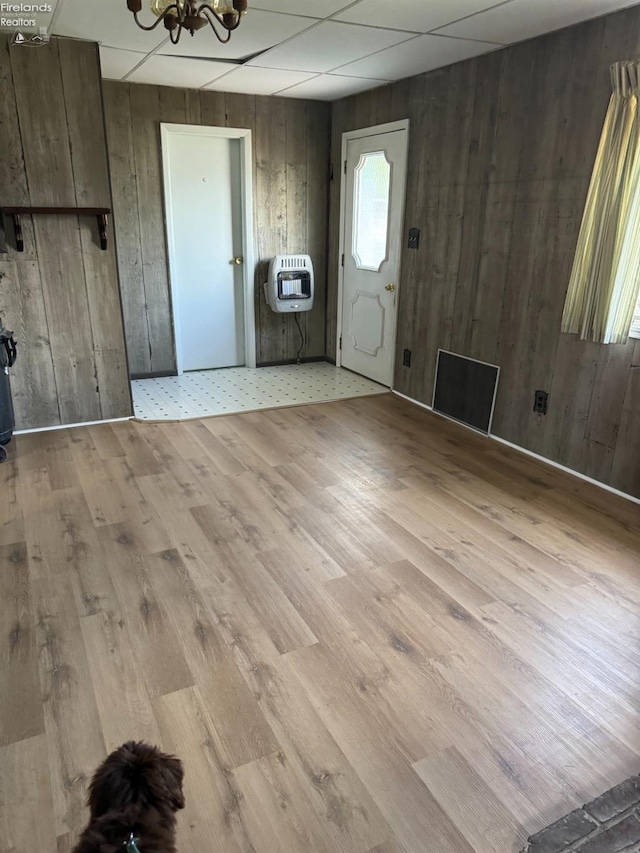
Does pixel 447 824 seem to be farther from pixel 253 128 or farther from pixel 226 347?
pixel 253 128

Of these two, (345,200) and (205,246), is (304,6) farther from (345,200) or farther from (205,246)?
(205,246)

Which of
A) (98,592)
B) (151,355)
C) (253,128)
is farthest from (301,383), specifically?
(98,592)

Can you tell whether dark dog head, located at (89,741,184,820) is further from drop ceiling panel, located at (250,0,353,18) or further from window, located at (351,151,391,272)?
window, located at (351,151,391,272)

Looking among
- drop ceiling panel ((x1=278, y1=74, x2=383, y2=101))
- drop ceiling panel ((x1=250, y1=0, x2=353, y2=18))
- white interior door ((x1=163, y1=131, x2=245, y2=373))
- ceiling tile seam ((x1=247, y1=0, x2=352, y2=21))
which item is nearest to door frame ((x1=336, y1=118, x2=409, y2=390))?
drop ceiling panel ((x1=278, y1=74, x2=383, y2=101))

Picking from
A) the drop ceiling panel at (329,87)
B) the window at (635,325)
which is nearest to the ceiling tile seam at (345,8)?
the drop ceiling panel at (329,87)

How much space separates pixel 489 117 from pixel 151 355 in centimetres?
337

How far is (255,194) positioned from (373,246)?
1.21m

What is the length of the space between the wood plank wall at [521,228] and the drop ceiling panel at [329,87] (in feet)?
0.68

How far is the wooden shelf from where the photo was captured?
11.8 ft

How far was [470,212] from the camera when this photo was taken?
4039 millimetres

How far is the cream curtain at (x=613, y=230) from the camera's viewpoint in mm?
2881

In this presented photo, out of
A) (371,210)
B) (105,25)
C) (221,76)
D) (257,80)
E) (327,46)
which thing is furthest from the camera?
(371,210)

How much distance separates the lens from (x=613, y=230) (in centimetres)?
302

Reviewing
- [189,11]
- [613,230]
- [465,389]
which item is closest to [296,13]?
[189,11]
